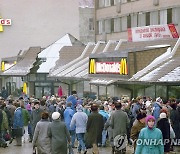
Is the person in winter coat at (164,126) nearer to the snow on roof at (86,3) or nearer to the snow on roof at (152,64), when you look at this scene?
the snow on roof at (152,64)

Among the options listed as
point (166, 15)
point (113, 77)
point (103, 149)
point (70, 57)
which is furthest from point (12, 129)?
point (166, 15)

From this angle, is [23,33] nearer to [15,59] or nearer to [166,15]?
[15,59]

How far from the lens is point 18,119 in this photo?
22969 mm

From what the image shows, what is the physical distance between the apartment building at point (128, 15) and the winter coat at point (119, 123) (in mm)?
32576

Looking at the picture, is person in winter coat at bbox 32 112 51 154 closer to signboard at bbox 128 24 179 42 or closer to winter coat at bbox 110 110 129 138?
winter coat at bbox 110 110 129 138

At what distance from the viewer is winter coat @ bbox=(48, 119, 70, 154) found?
1548 centimetres

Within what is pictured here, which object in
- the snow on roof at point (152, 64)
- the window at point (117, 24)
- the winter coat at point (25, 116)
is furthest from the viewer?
the window at point (117, 24)

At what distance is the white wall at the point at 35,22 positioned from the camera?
67.9 m

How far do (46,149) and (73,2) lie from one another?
5689 centimetres

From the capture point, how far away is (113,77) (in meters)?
33.4

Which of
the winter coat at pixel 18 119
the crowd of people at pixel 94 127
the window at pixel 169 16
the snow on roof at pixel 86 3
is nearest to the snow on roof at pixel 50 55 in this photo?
the window at pixel 169 16

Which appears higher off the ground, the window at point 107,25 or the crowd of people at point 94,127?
the window at point 107,25

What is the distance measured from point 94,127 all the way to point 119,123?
112 centimetres

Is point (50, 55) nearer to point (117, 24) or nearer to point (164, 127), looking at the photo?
point (117, 24)
